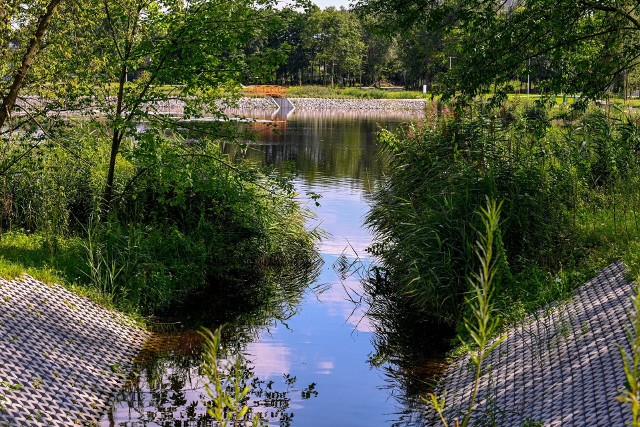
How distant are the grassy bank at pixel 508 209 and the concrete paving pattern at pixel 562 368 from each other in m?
0.62

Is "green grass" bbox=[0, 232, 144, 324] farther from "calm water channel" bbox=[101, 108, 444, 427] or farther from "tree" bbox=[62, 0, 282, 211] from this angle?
"tree" bbox=[62, 0, 282, 211]

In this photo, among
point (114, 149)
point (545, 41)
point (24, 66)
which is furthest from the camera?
point (114, 149)

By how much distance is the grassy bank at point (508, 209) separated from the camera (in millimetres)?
10391

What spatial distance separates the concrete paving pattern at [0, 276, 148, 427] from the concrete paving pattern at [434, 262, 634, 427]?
138 inches

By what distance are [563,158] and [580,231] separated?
196 centimetres

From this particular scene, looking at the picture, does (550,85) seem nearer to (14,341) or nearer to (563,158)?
(563,158)

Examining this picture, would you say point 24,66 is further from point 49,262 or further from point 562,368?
point 562,368

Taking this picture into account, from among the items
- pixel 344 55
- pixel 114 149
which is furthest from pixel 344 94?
pixel 114 149

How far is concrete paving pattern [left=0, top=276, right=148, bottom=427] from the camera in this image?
23.0ft

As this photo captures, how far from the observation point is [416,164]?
44.4ft

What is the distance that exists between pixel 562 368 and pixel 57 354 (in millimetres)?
4914

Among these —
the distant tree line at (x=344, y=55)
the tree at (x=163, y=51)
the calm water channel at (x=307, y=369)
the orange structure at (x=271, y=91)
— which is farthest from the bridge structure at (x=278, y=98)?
the tree at (x=163, y=51)

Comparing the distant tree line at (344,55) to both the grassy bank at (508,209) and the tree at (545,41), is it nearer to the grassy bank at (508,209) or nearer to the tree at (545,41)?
the grassy bank at (508,209)

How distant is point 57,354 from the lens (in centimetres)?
821
